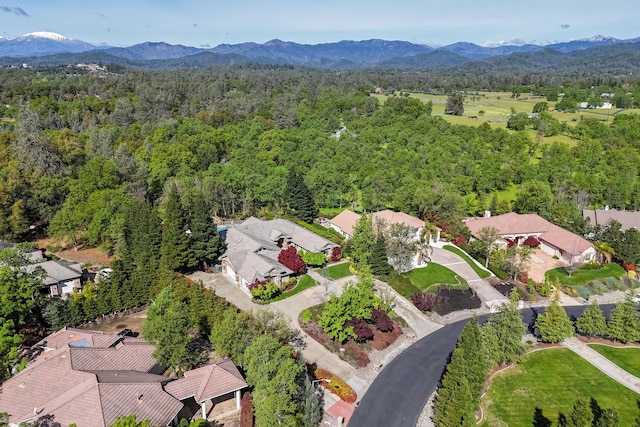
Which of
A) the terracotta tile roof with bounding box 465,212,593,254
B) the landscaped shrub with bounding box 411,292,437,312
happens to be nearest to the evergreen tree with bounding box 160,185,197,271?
the landscaped shrub with bounding box 411,292,437,312

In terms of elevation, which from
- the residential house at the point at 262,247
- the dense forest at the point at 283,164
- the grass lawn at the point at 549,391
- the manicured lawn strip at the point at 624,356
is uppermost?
the dense forest at the point at 283,164

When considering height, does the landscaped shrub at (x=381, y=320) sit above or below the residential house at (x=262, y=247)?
below

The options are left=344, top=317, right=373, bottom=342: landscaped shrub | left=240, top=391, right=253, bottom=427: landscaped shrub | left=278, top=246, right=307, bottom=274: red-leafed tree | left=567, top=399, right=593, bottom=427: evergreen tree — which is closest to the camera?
left=567, top=399, right=593, bottom=427: evergreen tree

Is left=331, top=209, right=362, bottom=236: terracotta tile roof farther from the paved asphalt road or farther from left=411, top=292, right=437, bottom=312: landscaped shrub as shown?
the paved asphalt road

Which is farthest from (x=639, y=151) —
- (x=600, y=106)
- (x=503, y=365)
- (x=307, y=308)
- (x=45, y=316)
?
(x=45, y=316)

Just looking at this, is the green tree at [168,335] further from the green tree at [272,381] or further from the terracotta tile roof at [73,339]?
the green tree at [272,381]

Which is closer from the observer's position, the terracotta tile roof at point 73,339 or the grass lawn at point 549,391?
the grass lawn at point 549,391

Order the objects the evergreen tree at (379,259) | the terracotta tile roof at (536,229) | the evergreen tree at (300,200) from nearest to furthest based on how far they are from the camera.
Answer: the evergreen tree at (379,259), the terracotta tile roof at (536,229), the evergreen tree at (300,200)

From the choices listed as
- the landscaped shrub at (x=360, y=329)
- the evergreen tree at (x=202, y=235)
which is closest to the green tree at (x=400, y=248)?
the landscaped shrub at (x=360, y=329)
